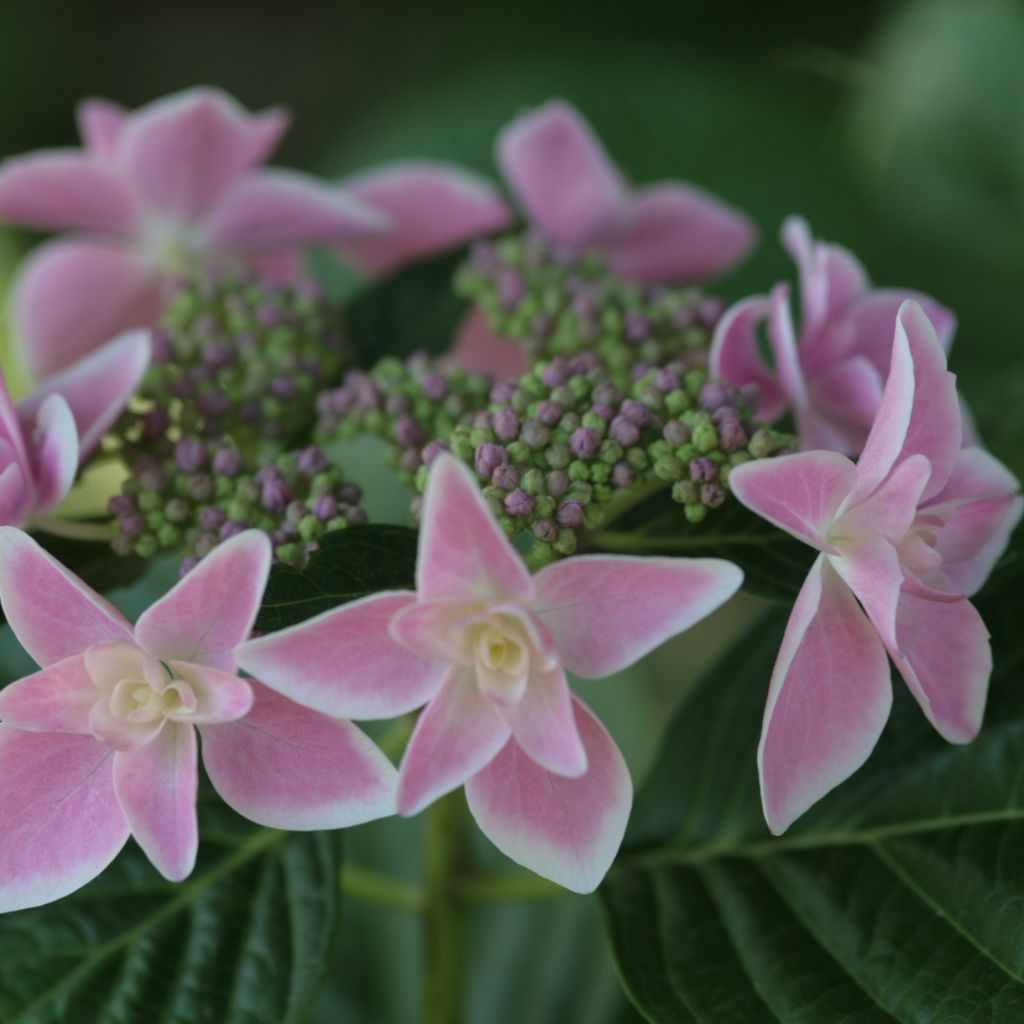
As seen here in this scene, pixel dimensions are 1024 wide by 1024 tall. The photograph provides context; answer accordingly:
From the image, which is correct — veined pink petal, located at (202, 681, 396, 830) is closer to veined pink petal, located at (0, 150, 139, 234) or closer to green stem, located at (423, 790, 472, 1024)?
green stem, located at (423, 790, 472, 1024)

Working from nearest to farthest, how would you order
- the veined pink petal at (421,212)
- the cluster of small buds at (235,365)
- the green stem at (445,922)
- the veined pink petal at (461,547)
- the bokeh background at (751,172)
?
the veined pink petal at (461,547), the cluster of small buds at (235,365), the green stem at (445,922), the veined pink petal at (421,212), the bokeh background at (751,172)

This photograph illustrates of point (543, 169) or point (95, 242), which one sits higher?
point (543, 169)

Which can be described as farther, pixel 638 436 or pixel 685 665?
pixel 685 665

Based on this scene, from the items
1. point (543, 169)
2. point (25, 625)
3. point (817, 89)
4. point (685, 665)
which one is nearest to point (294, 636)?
point (25, 625)

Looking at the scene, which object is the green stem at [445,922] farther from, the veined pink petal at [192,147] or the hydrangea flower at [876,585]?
the veined pink petal at [192,147]

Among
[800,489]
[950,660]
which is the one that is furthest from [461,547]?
[950,660]

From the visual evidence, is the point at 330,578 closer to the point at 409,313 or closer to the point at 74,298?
the point at 409,313

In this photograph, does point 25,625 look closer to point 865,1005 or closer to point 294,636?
point 294,636

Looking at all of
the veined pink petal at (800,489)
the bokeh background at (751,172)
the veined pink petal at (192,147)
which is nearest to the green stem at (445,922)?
the bokeh background at (751,172)
